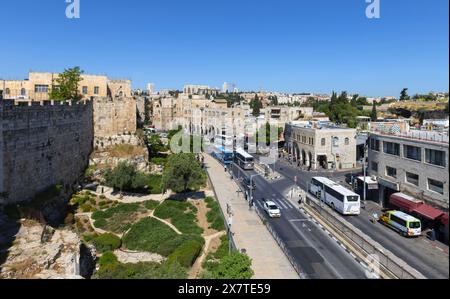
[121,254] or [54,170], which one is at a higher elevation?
[54,170]

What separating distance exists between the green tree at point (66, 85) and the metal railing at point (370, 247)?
118 feet

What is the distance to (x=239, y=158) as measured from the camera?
62.7 meters

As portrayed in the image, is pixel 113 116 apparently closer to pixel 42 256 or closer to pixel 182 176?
pixel 182 176

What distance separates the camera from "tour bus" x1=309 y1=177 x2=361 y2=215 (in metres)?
32.7

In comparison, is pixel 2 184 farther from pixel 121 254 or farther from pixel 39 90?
pixel 39 90

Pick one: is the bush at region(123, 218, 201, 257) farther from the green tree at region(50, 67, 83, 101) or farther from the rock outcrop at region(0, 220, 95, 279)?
the green tree at region(50, 67, 83, 101)

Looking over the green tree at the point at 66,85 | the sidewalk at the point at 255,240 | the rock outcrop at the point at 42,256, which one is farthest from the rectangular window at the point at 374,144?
the green tree at the point at 66,85

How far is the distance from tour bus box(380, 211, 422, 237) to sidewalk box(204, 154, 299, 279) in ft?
31.3

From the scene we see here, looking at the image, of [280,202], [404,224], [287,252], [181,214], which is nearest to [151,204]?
[181,214]

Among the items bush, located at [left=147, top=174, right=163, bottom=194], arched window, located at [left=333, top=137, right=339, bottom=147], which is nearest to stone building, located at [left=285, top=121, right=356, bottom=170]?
arched window, located at [left=333, top=137, right=339, bottom=147]

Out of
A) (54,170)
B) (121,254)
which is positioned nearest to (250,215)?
(121,254)

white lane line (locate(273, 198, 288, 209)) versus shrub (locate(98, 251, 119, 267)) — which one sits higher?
white lane line (locate(273, 198, 288, 209))
